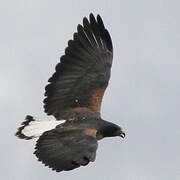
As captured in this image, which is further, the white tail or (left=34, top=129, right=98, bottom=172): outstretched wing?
the white tail

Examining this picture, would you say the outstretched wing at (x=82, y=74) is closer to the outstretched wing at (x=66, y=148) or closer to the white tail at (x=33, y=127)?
the white tail at (x=33, y=127)

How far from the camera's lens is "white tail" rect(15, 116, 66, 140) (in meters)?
22.4

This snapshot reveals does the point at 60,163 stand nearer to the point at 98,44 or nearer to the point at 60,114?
the point at 60,114

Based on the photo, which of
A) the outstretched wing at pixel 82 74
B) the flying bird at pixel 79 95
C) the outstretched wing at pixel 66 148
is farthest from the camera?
the outstretched wing at pixel 82 74

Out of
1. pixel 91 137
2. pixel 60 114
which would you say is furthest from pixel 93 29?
pixel 91 137

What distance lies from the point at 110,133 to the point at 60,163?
127 inches

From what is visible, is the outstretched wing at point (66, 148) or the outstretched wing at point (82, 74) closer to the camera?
the outstretched wing at point (66, 148)

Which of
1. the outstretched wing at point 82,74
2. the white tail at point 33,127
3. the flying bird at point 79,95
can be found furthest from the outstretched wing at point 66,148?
the outstretched wing at point 82,74

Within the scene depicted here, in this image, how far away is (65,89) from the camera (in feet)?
78.7

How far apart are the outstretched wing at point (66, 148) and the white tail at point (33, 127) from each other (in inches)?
29.4

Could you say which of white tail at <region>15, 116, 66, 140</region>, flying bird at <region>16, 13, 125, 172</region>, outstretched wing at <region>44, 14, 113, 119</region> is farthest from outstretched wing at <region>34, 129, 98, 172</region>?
outstretched wing at <region>44, 14, 113, 119</region>

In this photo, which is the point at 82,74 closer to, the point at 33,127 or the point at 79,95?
the point at 79,95

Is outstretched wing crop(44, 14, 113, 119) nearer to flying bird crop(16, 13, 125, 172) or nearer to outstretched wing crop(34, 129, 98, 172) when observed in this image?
flying bird crop(16, 13, 125, 172)

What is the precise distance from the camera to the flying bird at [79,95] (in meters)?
21.6
